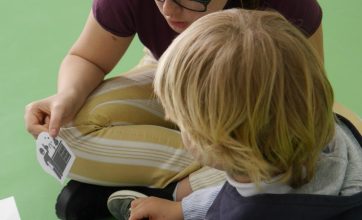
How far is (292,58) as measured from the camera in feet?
2.04

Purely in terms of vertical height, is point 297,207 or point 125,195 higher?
point 297,207

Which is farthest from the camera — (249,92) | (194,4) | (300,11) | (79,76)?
(79,76)

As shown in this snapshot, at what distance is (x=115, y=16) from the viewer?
105 centimetres

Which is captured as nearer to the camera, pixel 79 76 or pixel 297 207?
pixel 297 207

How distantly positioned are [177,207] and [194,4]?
365 millimetres

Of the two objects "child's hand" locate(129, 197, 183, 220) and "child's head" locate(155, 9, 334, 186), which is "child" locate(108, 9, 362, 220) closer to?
"child's head" locate(155, 9, 334, 186)

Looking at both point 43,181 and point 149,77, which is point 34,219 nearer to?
→ point 43,181

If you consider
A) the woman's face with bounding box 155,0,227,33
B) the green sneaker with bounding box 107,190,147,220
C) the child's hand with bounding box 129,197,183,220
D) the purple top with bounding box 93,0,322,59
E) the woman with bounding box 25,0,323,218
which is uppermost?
the woman's face with bounding box 155,0,227,33

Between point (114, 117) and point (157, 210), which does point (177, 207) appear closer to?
point (157, 210)

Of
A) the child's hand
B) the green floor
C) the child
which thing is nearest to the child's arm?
the child's hand

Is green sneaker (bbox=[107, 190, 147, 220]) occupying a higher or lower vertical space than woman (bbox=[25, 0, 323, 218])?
lower

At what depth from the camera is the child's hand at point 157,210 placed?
0.93 metres

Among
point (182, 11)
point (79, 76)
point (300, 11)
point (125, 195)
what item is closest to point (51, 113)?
point (79, 76)

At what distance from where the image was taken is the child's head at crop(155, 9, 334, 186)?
61cm
